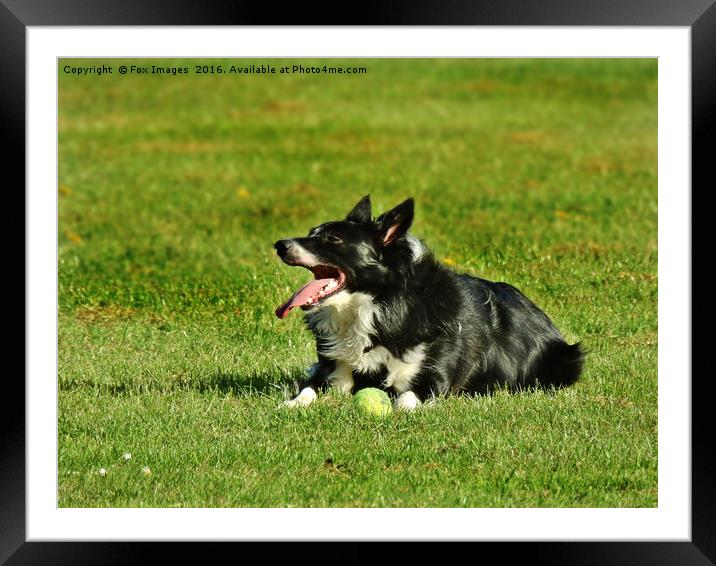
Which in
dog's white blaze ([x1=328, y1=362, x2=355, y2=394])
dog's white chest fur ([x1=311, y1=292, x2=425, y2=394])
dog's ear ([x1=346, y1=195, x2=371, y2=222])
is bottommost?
dog's white blaze ([x1=328, y1=362, x2=355, y2=394])

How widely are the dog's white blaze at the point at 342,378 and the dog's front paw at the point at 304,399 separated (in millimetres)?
172

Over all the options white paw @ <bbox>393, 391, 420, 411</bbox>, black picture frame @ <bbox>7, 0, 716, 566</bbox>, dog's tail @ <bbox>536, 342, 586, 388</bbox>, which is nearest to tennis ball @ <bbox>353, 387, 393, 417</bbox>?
white paw @ <bbox>393, 391, 420, 411</bbox>

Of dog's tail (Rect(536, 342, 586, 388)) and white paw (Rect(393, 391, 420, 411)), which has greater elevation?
dog's tail (Rect(536, 342, 586, 388))

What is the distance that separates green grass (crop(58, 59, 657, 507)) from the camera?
22.3 feet

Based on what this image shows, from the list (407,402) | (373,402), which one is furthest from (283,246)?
(407,402)

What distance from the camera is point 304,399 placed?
7789mm

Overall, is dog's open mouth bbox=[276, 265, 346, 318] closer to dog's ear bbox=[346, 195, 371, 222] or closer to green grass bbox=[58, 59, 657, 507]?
dog's ear bbox=[346, 195, 371, 222]

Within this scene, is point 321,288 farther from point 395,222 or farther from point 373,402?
point 373,402

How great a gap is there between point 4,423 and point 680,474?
401 cm

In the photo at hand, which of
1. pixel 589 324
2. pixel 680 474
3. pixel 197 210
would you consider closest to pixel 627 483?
pixel 680 474

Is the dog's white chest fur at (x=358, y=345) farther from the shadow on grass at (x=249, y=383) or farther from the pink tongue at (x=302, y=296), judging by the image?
the shadow on grass at (x=249, y=383)

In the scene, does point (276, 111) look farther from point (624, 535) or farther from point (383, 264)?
point (624, 535)

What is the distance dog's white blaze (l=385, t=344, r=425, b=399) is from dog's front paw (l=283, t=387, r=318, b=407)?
1.98 feet

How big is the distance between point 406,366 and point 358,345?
39 cm
